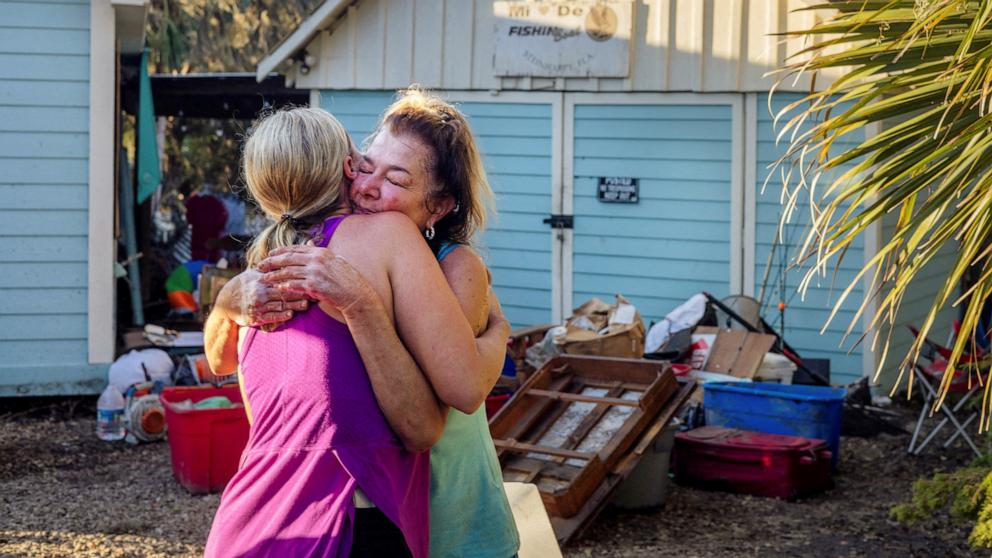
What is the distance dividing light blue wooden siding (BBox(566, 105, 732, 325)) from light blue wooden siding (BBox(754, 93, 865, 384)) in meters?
0.27

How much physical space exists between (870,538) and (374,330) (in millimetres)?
4453

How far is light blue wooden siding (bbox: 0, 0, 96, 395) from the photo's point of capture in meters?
8.62

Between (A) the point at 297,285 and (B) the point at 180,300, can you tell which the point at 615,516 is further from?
(B) the point at 180,300

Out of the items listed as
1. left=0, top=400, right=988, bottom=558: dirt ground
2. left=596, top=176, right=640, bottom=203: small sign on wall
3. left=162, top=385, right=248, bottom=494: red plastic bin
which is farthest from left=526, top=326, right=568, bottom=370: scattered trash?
left=162, top=385, right=248, bottom=494: red plastic bin

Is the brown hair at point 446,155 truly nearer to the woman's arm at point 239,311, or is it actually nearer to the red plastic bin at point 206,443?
the woman's arm at point 239,311

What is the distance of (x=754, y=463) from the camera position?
21.5ft

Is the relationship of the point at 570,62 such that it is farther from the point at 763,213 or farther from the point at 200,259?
the point at 200,259

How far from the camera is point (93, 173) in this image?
341 inches

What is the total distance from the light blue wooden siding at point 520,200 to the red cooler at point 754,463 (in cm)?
353

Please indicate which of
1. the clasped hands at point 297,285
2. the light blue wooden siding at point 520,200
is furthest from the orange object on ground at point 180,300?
the clasped hands at point 297,285

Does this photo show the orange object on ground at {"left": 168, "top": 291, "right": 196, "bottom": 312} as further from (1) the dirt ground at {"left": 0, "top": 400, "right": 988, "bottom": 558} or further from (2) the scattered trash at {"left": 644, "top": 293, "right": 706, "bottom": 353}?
(2) the scattered trash at {"left": 644, "top": 293, "right": 706, "bottom": 353}

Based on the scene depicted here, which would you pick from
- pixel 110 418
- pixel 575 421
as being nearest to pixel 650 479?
pixel 575 421

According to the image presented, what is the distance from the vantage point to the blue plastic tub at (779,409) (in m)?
6.88

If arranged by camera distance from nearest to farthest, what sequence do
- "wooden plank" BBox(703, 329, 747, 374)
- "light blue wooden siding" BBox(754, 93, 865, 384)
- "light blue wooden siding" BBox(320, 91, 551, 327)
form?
"wooden plank" BBox(703, 329, 747, 374) < "light blue wooden siding" BBox(754, 93, 865, 384) < "light blue wooden siding" BBox(320, 91, 551, 327)
